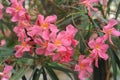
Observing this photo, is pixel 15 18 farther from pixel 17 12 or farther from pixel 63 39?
pixel 63 39

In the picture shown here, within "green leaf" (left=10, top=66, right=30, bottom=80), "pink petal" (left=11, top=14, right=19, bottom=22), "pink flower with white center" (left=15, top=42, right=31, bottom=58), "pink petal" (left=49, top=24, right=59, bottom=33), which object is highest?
"pink petal" (left=11, top=14, right=19, bottom=22)

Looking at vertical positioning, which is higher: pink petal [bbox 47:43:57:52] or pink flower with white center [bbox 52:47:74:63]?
pink petal [bbox 47:43:57:52]

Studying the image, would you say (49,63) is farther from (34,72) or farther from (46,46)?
(46,46)

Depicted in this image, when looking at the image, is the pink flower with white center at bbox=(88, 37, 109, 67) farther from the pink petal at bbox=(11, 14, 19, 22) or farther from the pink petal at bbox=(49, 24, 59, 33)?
Result: the pink petal at bbox=(11, 14, 19, 22)

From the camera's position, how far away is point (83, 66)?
106cm

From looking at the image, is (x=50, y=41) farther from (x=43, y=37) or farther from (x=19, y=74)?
(x=19, y=74)

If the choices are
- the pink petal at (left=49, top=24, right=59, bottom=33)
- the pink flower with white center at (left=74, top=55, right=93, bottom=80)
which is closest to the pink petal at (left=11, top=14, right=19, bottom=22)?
the pink petal at (left=49, top=24, right=59, bottom=33)

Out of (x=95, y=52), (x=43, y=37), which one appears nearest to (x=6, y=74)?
(x=43, y=37)

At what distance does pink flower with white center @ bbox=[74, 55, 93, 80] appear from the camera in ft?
3.44

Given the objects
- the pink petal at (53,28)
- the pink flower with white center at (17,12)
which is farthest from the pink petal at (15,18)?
the pink petal at (53,28)

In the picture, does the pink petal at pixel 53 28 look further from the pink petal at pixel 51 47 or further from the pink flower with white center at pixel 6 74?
the pink flower with white center at pixel 6 74

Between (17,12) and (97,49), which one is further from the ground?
(17,12)

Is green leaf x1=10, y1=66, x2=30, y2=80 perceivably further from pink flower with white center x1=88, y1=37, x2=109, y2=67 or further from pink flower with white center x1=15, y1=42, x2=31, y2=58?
pink flower with white center x1=88, y1=37, x2=109, y2=67

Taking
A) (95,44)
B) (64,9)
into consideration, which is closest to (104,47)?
(95,44)
